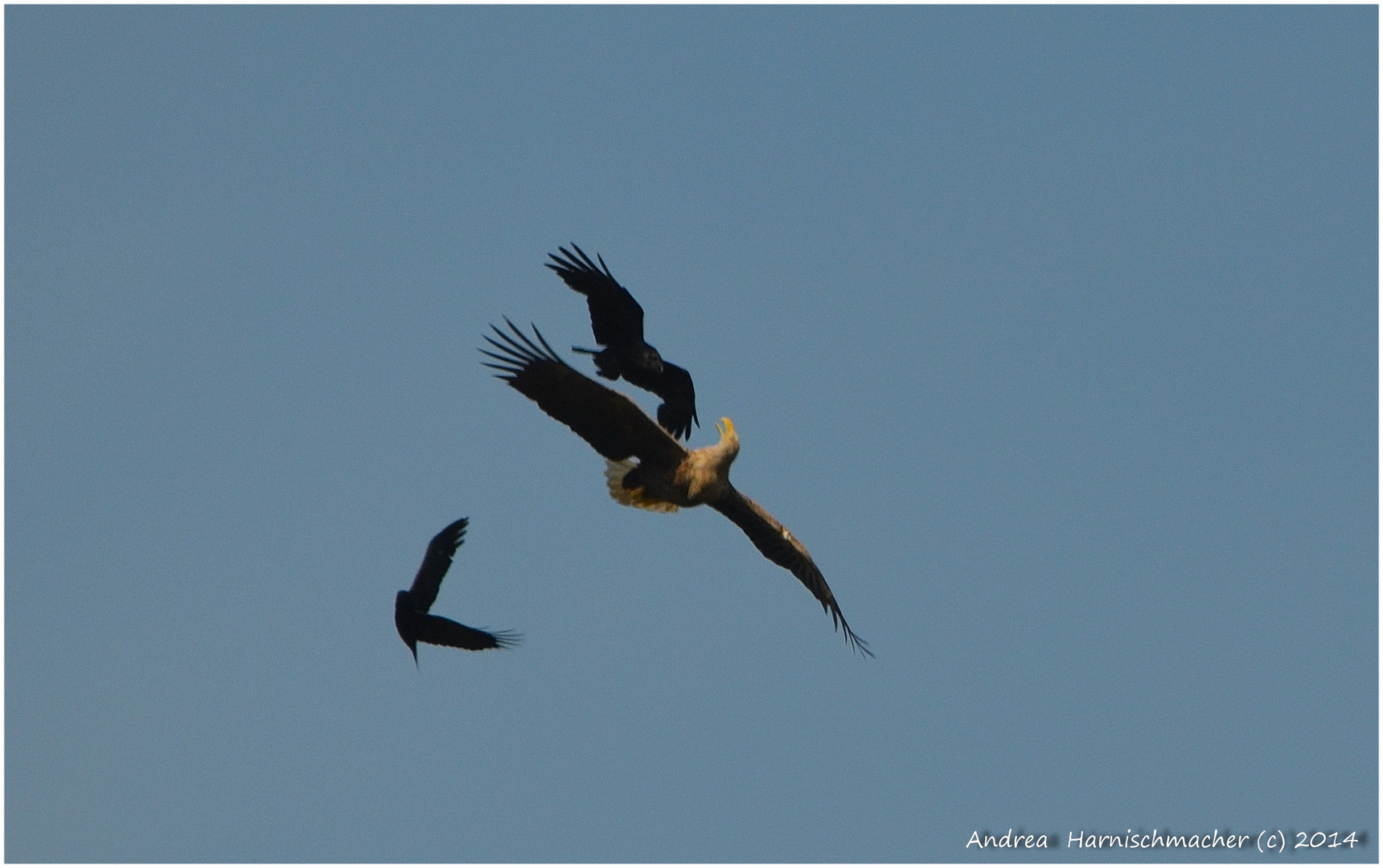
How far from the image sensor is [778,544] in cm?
1398

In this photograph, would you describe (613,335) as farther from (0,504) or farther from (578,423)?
(0,504)

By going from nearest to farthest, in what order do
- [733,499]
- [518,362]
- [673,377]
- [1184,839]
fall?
[518,362] < [1184,839] < [733,499] < [673,377]

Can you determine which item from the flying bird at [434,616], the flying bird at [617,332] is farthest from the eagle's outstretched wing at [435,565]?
the flying bird at [617,332]

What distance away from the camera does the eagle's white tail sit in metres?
12.8

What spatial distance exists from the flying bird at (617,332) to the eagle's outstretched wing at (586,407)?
1302 millimetres

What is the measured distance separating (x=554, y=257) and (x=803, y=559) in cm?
310

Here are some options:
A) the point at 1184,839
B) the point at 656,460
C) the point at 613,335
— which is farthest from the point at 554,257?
the point at 1184,839

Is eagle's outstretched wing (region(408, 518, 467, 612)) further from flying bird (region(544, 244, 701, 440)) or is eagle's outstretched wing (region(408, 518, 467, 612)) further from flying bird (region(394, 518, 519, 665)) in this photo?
flying bird (region(544, 244, 701, 440))

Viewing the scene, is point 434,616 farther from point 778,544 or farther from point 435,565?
point 778,544

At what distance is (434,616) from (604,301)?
9.78ft

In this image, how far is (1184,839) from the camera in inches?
492

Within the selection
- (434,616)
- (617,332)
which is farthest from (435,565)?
(617,332)

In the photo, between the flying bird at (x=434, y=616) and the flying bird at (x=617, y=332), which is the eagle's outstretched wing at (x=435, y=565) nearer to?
the flying bird at (x=434, y=616)

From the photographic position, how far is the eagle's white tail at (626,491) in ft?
42.0
